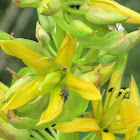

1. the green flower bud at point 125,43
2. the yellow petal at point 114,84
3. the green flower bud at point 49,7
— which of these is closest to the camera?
the green flower bud at point 49,7

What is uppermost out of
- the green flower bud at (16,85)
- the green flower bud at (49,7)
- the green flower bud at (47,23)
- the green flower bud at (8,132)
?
the green flower bud at (49,7)

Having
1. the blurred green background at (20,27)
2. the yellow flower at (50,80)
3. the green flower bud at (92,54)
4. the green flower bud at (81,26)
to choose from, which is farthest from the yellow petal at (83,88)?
the blurred green background at (20,27)

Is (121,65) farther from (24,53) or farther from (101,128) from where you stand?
(24,53)

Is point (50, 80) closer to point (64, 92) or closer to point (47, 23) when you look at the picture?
point (64, 92)

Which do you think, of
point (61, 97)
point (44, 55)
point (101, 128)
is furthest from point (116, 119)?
point (44, 55)

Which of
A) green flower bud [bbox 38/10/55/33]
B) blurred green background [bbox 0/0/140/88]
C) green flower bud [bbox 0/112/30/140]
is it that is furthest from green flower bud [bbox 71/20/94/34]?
blurred green background [bbox 0/0/140/88]

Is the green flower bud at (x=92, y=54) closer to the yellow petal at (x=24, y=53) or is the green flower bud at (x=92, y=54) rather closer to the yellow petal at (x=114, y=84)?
the yellow petal at (x=24, y=53)

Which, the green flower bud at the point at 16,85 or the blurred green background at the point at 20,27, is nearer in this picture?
the green flower bud at the point at 16,85
